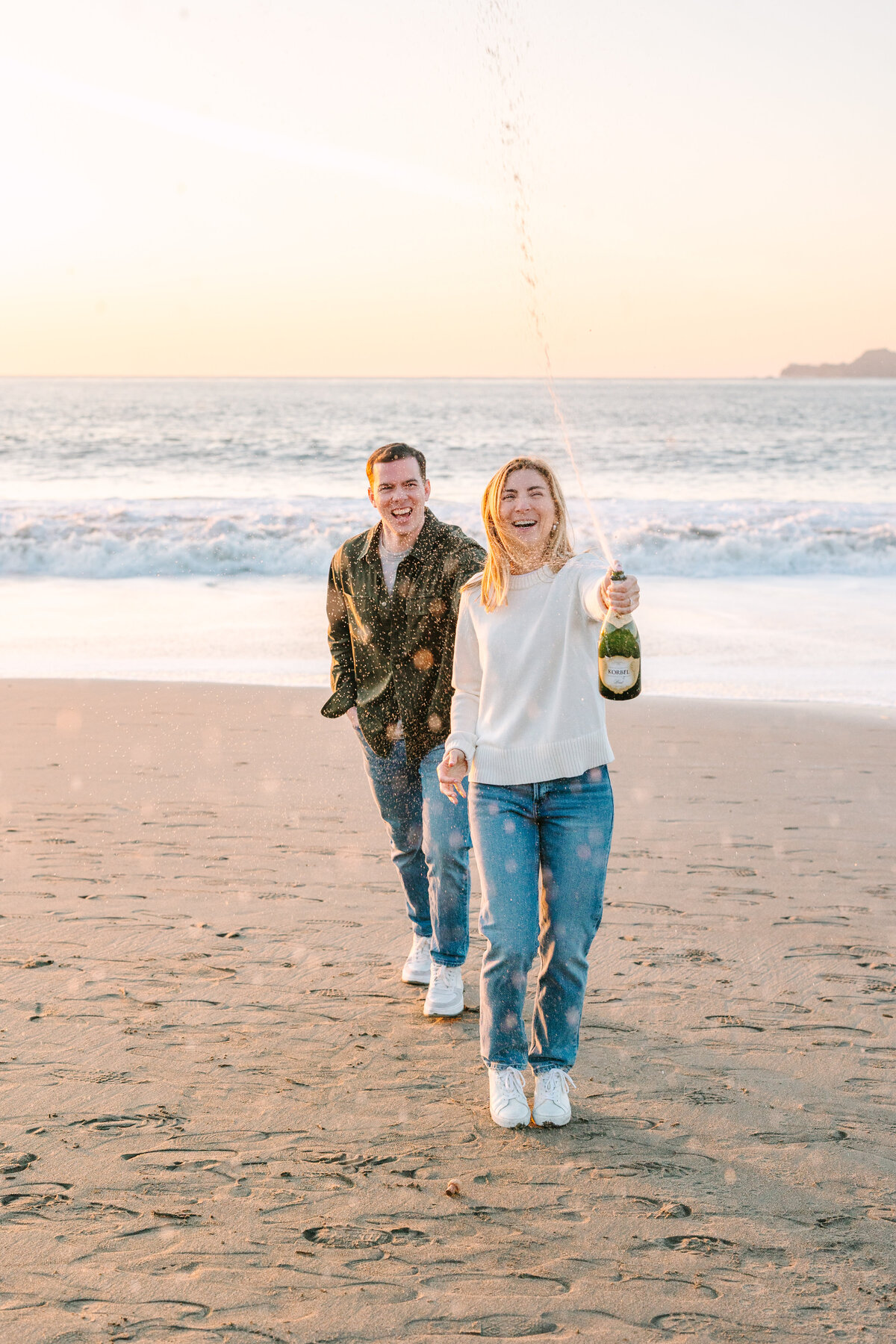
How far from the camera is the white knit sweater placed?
3.16 m

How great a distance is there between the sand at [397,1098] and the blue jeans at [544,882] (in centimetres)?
41

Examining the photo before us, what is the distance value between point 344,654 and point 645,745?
3964 millimetres

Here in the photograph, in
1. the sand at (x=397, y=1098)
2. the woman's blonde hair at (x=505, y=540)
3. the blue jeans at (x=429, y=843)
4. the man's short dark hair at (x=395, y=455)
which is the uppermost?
the man's short dark hair at (x=395, y=455)

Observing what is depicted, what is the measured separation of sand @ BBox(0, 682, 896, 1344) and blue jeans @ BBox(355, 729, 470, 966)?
0.30 metres

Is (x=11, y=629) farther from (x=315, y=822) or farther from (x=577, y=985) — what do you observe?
(x=577, y=985)

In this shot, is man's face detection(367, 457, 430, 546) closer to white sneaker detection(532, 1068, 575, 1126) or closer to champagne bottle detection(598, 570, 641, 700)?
champagne bottle detection(598, 570, 641, 700)

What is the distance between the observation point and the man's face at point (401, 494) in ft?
12.5

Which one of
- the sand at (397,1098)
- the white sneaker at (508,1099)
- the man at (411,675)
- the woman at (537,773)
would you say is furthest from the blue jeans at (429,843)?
the white sneaker at (508,1099)

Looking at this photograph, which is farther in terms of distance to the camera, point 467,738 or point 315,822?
point 315,822

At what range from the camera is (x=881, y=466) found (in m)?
42.3

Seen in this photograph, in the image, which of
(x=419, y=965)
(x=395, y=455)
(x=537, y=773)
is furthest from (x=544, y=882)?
(x=395, y=455)

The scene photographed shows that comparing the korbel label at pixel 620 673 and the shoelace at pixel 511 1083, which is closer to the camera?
the korbel label at pixel 620 673

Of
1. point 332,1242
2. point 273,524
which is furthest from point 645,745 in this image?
point 273,524

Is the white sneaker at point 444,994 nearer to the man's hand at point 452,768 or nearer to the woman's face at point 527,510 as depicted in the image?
the man's hand at point 452,768
